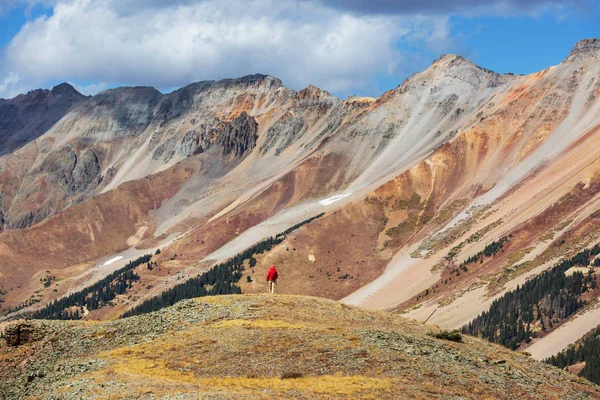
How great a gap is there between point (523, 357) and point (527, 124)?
6501 inches

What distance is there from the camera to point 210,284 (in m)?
160

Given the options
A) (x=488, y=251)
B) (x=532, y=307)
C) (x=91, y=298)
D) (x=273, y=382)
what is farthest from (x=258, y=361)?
(x=91, y=298)

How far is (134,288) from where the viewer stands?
177 metres

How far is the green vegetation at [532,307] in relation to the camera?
344 ft

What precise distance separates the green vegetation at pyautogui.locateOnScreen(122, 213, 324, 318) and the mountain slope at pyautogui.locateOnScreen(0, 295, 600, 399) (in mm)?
107509

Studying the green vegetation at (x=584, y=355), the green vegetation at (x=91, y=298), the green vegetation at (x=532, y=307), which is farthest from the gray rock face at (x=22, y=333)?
the green vegetation at (x=91, y=298)

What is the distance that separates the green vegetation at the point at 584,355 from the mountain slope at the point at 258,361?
50.9m

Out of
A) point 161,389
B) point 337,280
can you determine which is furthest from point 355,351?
point 337,280

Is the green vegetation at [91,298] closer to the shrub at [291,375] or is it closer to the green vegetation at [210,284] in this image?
the green vegetation at [210,284]

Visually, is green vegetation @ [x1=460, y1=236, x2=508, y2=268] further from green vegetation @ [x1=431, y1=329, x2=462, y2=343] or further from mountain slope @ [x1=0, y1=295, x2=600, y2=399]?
green vegetation @ [x1=431, y1=329, x2=462, y2=343]

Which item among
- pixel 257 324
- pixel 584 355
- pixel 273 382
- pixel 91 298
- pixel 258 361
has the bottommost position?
pixel 584 355

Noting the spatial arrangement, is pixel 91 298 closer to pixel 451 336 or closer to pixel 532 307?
pixel 532 307

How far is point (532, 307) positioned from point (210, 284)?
2942 inches

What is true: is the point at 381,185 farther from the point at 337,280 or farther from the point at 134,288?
the point at 134,288
